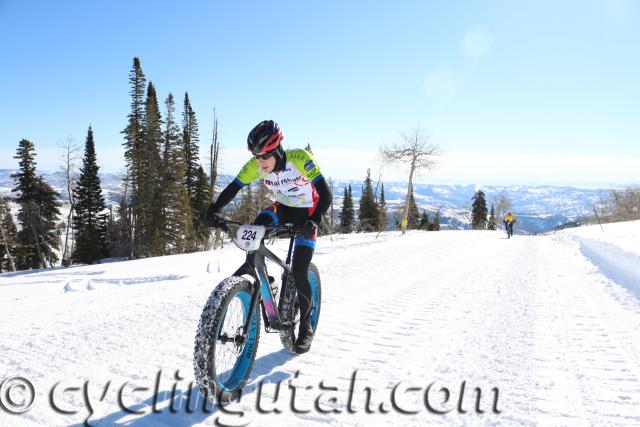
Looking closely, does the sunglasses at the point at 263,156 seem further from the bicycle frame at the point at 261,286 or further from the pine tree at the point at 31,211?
the pine tree at the point at 31,211

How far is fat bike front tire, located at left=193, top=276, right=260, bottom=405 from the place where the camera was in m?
2.76

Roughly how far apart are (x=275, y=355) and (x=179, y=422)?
4.64 feet

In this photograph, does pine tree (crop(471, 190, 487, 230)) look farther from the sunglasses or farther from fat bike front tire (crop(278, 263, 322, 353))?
the sunglasses

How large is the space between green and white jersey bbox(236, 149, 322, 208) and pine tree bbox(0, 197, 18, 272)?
3797 centimetres

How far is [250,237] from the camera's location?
3.38 m

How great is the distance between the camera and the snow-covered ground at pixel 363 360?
9.58 feet

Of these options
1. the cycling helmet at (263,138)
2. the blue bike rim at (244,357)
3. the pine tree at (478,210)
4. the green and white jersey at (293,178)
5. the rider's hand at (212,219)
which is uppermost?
the pine tree at (478,210)

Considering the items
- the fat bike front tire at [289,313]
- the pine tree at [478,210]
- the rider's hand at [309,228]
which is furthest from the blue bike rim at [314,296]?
the pine tree at [478,210]

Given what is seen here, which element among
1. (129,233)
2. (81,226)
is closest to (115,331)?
(129,233)

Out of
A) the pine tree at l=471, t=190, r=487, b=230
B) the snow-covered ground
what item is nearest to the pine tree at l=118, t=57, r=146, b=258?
the snow-covered ground

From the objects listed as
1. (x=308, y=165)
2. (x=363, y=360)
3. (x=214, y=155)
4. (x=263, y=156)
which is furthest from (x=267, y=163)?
(x=214, y=155)

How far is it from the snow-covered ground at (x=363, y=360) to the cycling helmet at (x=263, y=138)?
2202 mm

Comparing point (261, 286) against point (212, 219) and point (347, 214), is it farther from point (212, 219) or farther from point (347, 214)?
point (347, 214)

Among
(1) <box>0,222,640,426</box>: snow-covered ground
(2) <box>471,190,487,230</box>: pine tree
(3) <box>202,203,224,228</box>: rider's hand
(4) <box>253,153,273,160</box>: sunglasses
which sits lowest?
(1) <box>0,222,640,426</box>: snow-covered ground
